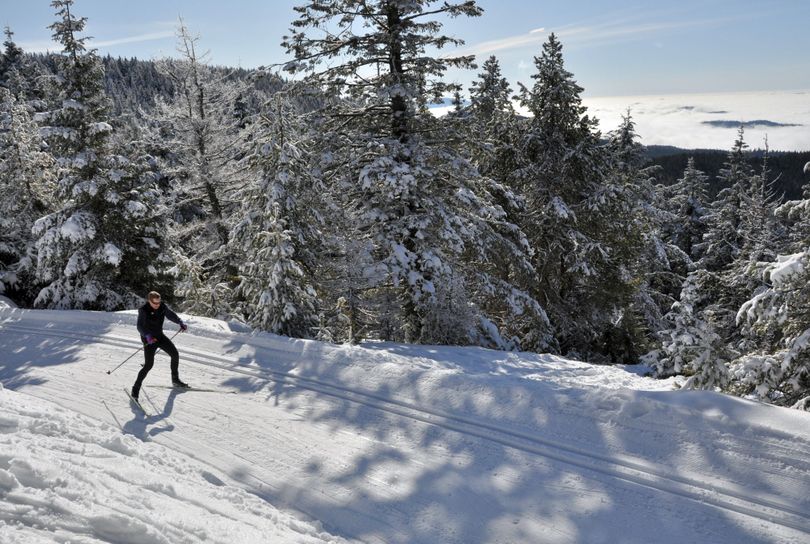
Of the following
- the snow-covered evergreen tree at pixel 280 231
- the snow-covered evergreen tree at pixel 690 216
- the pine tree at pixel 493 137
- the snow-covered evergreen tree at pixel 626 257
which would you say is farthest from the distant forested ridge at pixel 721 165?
the snow-covered evergreen tree at pixel 280 231

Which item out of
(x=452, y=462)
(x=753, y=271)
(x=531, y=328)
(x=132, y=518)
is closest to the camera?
(x=132, y=518)

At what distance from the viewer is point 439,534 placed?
538cm

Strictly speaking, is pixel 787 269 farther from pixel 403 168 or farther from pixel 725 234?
pixel 725 234

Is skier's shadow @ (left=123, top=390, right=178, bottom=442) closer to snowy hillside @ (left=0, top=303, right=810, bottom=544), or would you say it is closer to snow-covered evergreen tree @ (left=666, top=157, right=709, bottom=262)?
snowy hillside @ (left=0, top=303, right=810, bottom=544)

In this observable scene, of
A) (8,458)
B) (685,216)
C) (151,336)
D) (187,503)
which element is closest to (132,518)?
(187,503)

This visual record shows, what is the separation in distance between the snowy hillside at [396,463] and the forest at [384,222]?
87.2 inches

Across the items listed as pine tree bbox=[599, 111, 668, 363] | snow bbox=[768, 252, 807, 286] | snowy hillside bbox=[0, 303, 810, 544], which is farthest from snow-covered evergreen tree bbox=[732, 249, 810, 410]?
pine tree bbox=[599, 111, 668, 363]

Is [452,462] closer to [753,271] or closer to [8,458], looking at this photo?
[8,458]

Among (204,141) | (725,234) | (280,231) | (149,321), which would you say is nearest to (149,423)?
(149,321)

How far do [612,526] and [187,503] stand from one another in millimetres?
4484

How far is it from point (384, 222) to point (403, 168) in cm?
168

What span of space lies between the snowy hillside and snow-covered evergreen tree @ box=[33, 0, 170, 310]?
8802 millimetres

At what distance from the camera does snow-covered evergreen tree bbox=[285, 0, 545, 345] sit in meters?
13.2

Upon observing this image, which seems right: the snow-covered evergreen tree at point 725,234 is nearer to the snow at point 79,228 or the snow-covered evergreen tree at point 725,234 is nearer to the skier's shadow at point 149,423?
the skier's shadow at point 149,423
